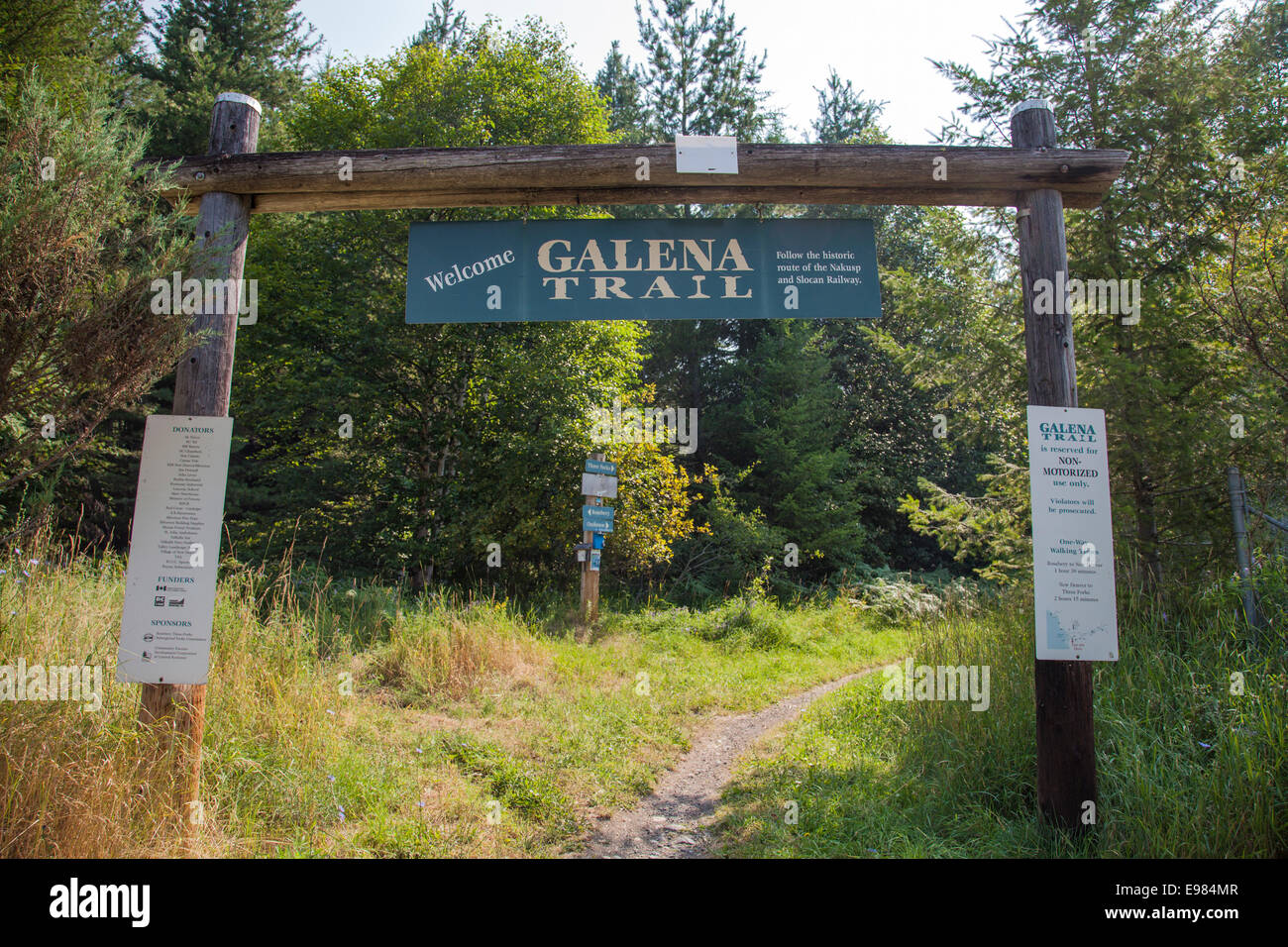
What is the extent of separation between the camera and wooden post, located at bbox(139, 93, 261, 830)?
12.6 feet

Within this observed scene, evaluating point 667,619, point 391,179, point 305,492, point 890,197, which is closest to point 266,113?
point 305,492

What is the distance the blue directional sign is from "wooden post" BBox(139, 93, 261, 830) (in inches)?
289

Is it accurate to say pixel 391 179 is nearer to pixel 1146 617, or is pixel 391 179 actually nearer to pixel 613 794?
pixel 613 794

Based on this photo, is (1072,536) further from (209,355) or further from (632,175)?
(209,355)

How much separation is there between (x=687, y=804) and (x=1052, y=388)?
3672mm

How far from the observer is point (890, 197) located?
4605 mm

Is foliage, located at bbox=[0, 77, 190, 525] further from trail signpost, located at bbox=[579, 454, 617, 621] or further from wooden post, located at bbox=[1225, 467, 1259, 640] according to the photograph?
trail signpost, located at bbox=[579, 454, 617, 621]

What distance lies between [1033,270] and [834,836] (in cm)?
359

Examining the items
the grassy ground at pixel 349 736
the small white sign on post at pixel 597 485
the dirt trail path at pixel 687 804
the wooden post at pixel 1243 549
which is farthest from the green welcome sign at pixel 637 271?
the small white sign on post at pixel 597 485

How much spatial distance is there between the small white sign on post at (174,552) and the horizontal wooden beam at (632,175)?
147cm

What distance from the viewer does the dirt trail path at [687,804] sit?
450 cm

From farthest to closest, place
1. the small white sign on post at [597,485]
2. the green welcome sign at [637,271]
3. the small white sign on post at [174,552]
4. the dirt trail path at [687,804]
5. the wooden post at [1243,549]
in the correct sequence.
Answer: the small white sign on post at [597,485] → the wooden post at [1243,549] → the green welcome sign at [637,271] → the dirt trail path at [687,804] → the small white sign on post at [174,552]

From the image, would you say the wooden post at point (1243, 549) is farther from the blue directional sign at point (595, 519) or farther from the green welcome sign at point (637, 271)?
the blue directional sign at point (595, 519)

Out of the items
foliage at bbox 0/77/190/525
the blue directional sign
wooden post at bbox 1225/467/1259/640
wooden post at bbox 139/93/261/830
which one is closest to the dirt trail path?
wooden post at bbox 139/93/261/830
